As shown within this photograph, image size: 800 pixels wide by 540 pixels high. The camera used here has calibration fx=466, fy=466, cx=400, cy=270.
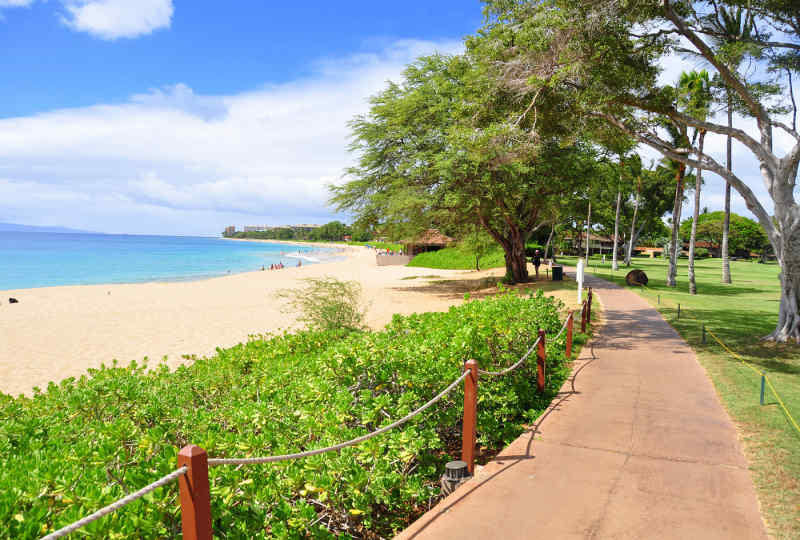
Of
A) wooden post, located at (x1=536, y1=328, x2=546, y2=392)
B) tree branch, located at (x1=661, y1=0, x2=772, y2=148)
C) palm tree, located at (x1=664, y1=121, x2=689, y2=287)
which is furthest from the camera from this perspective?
palm tree, located at (x1=664, y1=121, x2=689, y2=287)

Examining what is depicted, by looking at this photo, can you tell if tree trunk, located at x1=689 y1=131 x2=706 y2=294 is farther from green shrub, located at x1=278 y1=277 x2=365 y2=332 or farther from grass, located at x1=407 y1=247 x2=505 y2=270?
grass, located at x1=407 y1=247 x2=505 y2=270

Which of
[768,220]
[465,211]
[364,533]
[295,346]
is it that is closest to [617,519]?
[364,533]

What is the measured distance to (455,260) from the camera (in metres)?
45.4

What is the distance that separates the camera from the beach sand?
12.7 meters

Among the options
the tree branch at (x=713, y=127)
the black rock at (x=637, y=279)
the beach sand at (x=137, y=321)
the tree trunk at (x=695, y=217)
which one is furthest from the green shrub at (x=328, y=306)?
the black rock at (x=637, y=279)

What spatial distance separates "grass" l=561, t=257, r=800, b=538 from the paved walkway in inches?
6.6

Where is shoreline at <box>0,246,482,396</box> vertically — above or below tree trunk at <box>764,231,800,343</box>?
below

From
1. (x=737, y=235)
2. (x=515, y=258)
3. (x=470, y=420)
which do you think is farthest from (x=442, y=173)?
(x=737, y=235)

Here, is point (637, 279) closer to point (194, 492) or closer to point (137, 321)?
point (137, 321)

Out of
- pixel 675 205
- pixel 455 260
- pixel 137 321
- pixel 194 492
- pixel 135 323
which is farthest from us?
pixel 455 260

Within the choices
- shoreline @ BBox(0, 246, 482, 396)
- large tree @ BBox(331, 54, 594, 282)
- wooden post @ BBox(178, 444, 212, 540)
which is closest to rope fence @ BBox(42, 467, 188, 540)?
wooden post @ BBox(178, 444, 212, 540)

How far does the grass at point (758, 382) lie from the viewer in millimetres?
4160

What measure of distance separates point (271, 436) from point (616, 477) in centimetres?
327

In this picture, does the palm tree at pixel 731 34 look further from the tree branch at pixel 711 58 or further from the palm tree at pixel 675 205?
the palm tree at pixel 675 205
